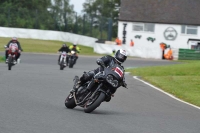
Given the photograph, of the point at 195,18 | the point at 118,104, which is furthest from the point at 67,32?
the point at 118,104

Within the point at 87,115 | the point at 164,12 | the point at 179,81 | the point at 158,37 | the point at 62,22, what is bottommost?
the point at 179,81

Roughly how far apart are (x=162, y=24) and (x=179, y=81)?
39.6 m

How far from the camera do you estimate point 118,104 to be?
15.8 m

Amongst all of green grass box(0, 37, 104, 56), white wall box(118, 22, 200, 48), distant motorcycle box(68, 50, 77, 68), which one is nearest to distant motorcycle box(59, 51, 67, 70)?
distant motorcycle box(68, 50, 77, 68)

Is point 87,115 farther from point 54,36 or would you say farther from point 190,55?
point 54,36

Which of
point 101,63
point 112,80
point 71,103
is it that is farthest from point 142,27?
point 112,80

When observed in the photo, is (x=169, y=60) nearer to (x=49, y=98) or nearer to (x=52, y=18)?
(x=52, y=18)

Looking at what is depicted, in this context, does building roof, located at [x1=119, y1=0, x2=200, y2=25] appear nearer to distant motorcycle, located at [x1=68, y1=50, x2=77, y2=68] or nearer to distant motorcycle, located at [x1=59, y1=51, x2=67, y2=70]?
distant motorcycle, located at [x1=68, y1=50, x2=77, y2=68]

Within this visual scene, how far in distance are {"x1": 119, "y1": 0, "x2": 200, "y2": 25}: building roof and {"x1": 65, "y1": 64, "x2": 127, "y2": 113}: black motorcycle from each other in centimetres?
5206

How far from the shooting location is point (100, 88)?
1291 centimetres

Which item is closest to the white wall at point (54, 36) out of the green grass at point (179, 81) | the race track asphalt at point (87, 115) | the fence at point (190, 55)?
the fence at point (190, 55)

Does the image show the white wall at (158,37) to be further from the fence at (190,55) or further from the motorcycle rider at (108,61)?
the motorcycle rider at (108,61)

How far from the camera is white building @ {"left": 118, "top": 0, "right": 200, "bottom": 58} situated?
212ft

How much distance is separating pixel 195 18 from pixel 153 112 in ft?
170
